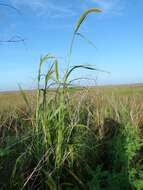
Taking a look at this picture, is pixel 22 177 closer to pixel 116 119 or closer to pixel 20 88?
pixel 20 88

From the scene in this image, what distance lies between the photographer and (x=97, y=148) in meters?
3.97

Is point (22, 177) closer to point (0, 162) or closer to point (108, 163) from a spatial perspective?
point (0, 162)

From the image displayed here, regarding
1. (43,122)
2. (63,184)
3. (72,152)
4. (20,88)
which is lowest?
(63,184)

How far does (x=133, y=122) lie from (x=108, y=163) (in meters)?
0.73

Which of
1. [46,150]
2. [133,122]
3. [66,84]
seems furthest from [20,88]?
[133,122]

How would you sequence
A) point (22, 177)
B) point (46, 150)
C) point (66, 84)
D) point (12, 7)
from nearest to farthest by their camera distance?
point (12, 7)
point (22, 177)
point (46, 150)
point (66, 84)

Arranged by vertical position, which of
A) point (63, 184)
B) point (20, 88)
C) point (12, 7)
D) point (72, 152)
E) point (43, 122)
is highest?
point (12, 7)

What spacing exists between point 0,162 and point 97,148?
3.63ft

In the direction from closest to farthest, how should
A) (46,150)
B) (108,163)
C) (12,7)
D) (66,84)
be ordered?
(12,7), (46,150), (66,84), (108,163)

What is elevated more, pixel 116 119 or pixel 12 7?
pixel 12 7

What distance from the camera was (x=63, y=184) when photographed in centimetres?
323

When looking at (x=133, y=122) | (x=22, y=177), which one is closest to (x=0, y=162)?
(x=22, y=177)

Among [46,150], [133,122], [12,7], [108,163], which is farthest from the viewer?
[133,122]

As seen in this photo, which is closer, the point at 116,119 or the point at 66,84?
the point at 66,84
